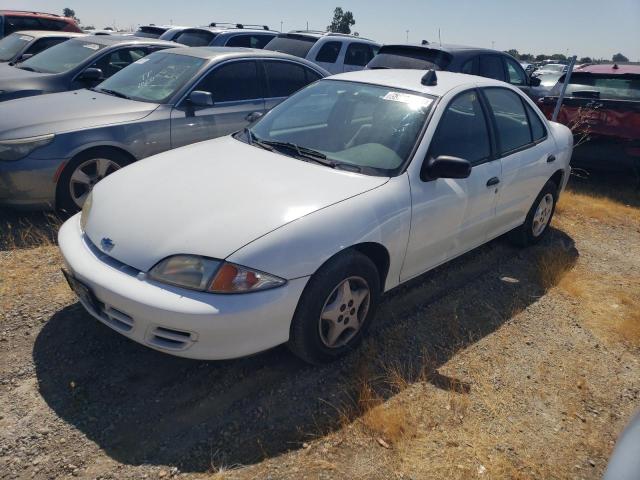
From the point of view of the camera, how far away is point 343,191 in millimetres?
2982

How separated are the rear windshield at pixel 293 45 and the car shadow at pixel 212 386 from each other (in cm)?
762

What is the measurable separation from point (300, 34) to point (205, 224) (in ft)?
29.7

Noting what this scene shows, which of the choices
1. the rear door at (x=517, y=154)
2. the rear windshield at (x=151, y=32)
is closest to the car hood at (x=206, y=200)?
the rear door at (x=517, y=154)

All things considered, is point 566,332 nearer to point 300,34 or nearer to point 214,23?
point 300,34

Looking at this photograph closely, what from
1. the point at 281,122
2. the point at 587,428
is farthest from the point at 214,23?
the point at 587,428

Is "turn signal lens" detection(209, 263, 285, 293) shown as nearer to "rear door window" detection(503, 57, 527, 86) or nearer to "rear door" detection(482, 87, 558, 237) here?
→ "rear door" detection(482, 87, 558, 237)

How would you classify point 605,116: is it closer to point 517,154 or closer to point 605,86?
point 605,86

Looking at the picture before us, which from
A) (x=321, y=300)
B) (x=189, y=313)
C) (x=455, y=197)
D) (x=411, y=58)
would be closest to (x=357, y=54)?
(x=411, y=58)

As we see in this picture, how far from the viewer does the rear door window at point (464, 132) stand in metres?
3.48

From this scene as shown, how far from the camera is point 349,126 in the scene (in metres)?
3.60

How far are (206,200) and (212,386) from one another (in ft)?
3.36

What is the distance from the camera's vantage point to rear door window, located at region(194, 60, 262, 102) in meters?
5.42

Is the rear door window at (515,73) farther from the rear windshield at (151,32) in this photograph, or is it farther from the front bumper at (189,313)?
the rear windshield at (151,32)

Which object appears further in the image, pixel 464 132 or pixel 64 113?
pixel 64 113
